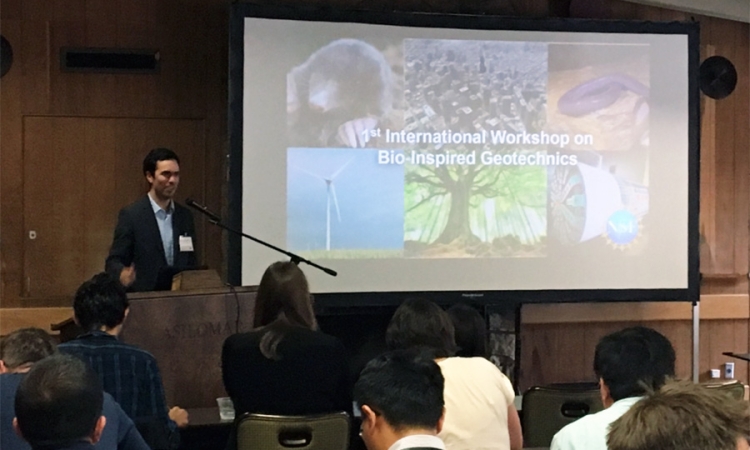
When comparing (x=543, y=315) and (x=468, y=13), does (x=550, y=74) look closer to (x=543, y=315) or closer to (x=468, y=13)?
(x=468, y=13)

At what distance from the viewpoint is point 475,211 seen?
5.34m

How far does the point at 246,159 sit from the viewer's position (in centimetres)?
489

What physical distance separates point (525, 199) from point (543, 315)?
0.82 meters

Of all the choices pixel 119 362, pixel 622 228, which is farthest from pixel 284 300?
pixel 622 228

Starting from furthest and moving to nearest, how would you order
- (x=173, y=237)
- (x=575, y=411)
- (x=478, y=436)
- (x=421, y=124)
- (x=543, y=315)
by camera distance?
(x=543, y=315)
(x=421, y=124)
(x=173, y=237)
(x=575, y=411)
(x=478, y=436)

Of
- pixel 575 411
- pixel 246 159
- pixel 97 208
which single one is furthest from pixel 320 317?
pixel 575 411

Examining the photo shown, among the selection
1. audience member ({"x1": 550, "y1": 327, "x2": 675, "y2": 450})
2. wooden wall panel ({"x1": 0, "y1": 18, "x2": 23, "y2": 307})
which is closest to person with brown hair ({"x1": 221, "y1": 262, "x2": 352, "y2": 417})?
audience member ({"x1": 550, "y1": 327, "x2": 675, "y2": 450})

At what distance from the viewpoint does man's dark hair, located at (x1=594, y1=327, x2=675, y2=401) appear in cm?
226

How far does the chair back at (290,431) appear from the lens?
2715mm

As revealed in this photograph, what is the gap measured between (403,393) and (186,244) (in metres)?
2.68

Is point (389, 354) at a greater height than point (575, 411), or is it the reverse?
point (389, 354)

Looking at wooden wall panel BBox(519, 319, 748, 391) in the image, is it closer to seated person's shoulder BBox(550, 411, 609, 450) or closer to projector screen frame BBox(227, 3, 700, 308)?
projector screen frame BBox(227, 3, 700, 308)

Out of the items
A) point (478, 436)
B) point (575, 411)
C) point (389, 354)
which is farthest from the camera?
point (575, 411)

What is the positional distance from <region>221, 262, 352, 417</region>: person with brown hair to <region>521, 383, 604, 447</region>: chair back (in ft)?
2.19
